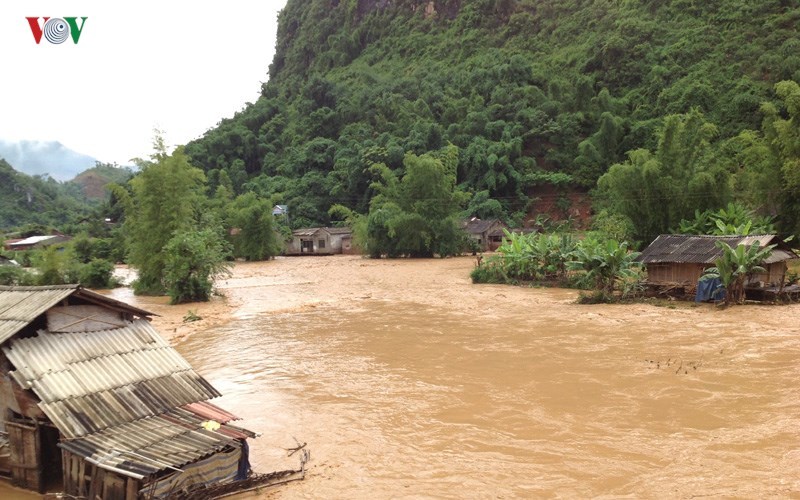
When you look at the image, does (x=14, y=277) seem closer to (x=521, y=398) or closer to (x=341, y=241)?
(x=521, y=398)

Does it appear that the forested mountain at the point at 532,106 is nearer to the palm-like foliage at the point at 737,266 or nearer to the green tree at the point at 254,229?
the green tree at the point at 254,229

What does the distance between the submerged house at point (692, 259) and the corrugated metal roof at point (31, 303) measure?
1555 cm

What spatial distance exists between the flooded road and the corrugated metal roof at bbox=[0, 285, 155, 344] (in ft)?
8.71

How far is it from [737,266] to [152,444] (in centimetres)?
1534

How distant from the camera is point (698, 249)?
1661 cm

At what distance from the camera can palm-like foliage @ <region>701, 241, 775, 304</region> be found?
47.8ft

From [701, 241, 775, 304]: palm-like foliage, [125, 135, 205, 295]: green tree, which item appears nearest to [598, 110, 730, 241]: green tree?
[701, 241, 775, 304]: palm-like foliage

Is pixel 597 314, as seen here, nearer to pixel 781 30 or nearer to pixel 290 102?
pixel 781 30

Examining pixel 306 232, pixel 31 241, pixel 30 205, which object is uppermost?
pixel 30 205

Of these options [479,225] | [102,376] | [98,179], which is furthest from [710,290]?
[98,179]

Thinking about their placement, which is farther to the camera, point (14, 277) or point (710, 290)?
point (14, 277)

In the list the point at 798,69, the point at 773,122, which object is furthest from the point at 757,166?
the point at 798,69

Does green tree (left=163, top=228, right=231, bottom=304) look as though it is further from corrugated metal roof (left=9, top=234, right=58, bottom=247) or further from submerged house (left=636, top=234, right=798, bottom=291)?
corrugated metal roof (left=9, top=234, right=58, bottom=247)

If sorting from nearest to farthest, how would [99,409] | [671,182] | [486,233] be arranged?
[99,409]
[671,182]
[486,233]
